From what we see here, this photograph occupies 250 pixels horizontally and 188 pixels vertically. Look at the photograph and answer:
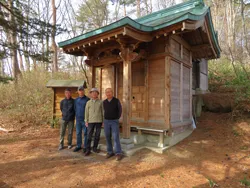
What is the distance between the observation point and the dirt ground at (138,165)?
10.7ft

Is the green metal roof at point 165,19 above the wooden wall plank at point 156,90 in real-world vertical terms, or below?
above

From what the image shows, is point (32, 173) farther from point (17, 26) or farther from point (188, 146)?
point (17, 26)

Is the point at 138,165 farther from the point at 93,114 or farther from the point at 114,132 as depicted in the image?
the point at 93,114

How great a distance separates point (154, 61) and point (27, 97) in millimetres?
8906

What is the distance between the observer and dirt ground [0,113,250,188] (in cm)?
325

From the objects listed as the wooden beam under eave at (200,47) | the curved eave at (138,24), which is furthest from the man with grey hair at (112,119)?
the wooden beam under eave at (200,47)

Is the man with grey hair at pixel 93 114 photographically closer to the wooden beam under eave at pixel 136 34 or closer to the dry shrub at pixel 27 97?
the wooden beam under eave at pixel 136 34

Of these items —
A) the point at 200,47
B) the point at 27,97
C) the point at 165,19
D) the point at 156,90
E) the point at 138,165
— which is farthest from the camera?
the point at 27,97

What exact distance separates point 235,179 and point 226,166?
59 centimetres

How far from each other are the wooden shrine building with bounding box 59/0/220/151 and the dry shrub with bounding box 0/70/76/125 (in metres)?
4.78

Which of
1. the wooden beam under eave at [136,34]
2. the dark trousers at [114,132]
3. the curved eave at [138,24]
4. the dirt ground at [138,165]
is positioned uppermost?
the curved eave at [138,24]

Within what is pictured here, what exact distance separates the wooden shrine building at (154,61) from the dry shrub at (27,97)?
4784 millimetres

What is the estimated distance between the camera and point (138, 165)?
4031 mm

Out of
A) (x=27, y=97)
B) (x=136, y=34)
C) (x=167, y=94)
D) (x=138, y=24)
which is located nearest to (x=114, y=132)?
(x=167, y=94)
